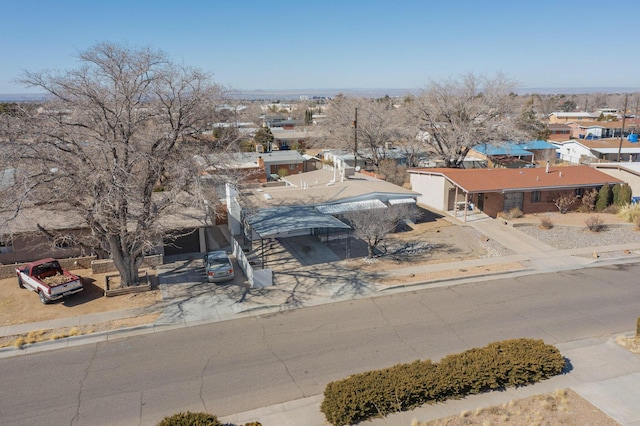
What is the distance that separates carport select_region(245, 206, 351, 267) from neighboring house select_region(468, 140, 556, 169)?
103 ft

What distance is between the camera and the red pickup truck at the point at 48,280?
734 inches

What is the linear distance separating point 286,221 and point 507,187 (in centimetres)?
1644

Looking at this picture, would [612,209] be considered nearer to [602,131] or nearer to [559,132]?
[559,132]

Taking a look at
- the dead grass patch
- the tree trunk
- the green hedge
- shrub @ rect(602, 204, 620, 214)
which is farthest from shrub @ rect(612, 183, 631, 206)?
the tree trunk

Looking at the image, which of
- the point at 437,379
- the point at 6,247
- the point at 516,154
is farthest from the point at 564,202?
the point at 6,247

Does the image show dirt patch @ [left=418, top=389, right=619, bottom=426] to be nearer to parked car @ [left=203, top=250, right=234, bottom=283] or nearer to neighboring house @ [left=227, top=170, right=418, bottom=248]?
parked car @ [left=203, top=250, right=234, bottom=283]

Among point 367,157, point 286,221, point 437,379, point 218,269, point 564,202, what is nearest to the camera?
point 437,379

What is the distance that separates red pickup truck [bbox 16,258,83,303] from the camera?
18.6m

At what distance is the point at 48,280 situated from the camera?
19484mm

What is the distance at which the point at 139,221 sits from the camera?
19.0 metres

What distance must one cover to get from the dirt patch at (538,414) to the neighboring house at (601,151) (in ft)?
151

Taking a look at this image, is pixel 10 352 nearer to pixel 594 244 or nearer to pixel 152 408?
pixel 152 408

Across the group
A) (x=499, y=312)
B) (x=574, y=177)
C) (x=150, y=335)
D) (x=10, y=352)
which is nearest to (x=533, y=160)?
(x=574, y=177)

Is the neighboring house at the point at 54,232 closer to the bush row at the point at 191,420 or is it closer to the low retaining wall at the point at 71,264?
the low retaining wall at the point at 71,264
